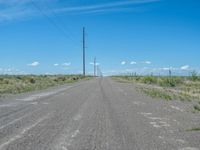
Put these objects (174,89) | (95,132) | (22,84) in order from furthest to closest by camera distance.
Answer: (22,84) → (174,89) → (95,132)

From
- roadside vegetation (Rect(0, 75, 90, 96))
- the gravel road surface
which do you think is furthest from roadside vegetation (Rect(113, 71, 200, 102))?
roadside vegetation (Rect(0, 75, 90, 96))

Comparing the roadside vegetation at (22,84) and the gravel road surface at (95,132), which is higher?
the roadside vegetation at (22,84)

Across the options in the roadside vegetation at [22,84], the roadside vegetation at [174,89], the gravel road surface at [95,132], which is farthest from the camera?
the roadside vegetation at [22,84]

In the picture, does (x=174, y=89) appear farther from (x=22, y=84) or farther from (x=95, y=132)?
(x=95, y=132)

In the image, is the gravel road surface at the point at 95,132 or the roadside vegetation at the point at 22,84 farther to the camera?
the roadside vegetation at the point at 22,84

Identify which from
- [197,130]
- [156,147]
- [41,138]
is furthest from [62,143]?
[197,130]

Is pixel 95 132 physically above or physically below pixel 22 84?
below

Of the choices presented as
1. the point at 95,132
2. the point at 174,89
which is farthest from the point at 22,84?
the point at 95,132

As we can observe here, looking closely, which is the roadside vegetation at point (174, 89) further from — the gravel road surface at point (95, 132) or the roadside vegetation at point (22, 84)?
the roadside vegetation at point (22, 84)

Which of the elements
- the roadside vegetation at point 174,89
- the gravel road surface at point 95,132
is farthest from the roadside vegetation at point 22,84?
the gravel road surface at point 95,132

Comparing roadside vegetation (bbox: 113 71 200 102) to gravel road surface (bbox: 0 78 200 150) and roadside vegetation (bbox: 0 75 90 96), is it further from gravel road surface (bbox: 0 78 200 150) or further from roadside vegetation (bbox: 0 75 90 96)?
roadside vegetation (bbox: 0 75 90 96)

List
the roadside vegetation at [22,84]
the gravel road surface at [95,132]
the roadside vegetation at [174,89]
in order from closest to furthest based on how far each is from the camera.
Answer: the gravel road surface at [95,132] → the roadside vegetation at [174,89] → the roadside vegetation at [22,84]

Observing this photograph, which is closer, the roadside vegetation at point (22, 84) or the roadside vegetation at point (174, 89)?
the roadside vegetation at point (174, 89)

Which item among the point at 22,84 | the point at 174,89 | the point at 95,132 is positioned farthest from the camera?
the point at 22,84
